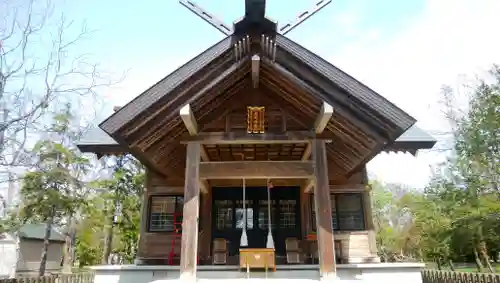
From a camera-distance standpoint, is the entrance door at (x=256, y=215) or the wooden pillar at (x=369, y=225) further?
the entrance door at (x=256, y=215)

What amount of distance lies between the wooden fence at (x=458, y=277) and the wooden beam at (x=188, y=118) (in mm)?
10211

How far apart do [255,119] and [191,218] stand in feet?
7.62

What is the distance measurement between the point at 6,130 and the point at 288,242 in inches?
309

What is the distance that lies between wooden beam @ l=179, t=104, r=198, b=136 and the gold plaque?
1.11 metres

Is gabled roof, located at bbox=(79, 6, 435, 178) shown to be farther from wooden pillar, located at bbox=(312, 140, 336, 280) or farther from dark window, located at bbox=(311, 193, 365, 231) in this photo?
dark window, located at bbox=(311, 193, 365, 231)

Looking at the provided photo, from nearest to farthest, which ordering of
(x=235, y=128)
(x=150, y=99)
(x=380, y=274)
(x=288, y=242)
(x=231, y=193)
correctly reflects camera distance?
(x=150, y=99), (x=380, y=274), (x=235, y=128), (x=288, y=242), (x=231, y=193)

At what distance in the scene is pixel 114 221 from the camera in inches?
634

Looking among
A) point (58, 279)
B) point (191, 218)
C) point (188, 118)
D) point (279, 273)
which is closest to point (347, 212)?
point (279, 273)

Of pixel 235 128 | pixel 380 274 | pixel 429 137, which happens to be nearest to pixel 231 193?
pixel 235 128

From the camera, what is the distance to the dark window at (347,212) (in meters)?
8.89

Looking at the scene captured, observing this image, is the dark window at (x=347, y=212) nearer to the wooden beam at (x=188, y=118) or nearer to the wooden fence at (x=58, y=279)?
the wooden beam at (x=188, y=118)

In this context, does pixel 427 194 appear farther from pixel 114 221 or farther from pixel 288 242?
pixel 114 221

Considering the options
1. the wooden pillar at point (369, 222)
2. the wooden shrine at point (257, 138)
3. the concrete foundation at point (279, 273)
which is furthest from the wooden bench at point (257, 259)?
the wooden pillar at point (369, 222)

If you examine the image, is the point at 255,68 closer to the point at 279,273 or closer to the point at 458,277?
the point at 279,273
